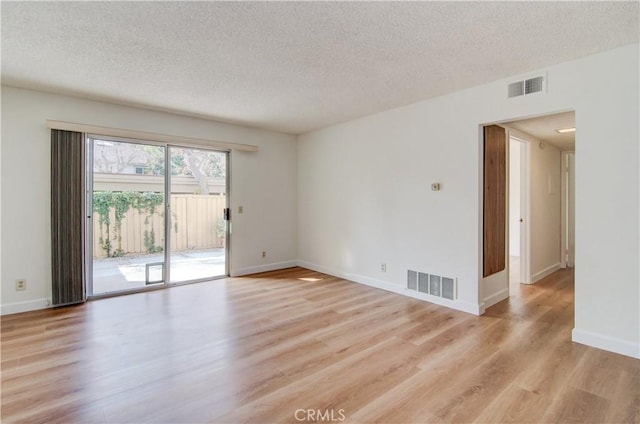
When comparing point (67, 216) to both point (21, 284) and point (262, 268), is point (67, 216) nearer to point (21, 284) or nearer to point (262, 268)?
point (21, 284)

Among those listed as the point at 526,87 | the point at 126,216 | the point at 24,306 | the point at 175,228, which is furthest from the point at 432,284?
the point at 24,306

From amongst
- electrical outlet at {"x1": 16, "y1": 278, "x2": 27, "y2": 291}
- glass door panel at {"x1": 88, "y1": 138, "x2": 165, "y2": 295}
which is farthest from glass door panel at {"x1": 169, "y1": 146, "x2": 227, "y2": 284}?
electrical outlet at {"x1": 16, "y1": 278, "x2": 27, "y2": 291}

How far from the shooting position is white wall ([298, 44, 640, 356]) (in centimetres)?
260

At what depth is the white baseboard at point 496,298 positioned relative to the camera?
12.3ft

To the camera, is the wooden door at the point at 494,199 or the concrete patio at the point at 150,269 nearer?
the wooden door at the point at 494,199

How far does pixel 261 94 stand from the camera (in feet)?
12.2

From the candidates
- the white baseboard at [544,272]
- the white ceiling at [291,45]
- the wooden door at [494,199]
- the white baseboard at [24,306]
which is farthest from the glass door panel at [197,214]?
the white baseboard at [544,272]

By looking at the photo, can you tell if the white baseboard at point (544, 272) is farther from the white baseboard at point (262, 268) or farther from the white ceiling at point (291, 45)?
the white baseboard at point (262, 268)

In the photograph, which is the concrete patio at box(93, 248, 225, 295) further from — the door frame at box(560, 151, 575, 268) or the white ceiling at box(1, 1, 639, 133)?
the door frame at box(560, 151, 575, 268)

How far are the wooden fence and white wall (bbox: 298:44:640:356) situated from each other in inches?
64.5

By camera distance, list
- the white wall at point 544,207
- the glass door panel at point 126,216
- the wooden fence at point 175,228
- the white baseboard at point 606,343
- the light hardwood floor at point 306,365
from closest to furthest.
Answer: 1. the light hardwood floor at point 306,365
2. the white baseboard at point 606,343
3. the glass door panel at point 126,216
4. the wooden fence at point 175,228
5. the white wall at point 544,207

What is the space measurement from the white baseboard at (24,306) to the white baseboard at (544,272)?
21.2 ft

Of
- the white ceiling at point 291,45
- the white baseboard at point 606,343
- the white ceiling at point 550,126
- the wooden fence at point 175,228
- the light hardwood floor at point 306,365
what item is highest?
the white ceiling at point 291,45

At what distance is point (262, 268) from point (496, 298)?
3.61 meters
